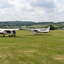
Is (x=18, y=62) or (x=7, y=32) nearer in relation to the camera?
(x=18, y=62)

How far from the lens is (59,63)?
278 inches

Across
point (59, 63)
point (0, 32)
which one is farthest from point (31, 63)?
point (0, 32)

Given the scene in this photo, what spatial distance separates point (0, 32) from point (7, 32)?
1.81 metres

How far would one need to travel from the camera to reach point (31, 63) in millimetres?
6953

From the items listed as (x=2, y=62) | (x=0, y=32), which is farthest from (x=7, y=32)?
(x=2, y=62)

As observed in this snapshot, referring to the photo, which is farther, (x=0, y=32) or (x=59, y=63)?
(x=0, y=32)

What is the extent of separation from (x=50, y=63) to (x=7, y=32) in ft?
65.5

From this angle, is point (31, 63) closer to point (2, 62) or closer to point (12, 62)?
point (12, 62)

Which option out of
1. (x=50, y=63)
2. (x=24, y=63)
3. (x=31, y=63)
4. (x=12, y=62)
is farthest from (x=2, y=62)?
(x=50, y=63)

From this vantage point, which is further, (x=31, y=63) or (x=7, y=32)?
(x=7, y=32)

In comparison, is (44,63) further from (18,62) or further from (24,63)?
(18,62)

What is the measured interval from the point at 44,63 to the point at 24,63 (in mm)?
1478

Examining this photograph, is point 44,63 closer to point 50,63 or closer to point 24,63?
point 50,63

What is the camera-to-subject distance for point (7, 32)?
25.2m
